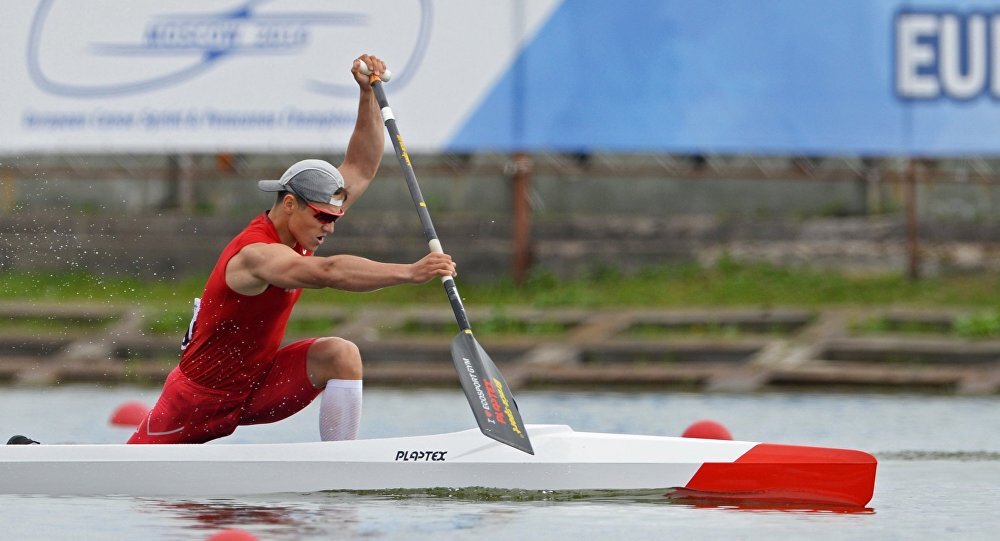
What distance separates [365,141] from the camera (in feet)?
31.2

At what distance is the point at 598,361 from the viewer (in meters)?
15.8

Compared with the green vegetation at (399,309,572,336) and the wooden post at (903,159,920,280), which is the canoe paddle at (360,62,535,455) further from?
the wooden post at (903,159,920,280)

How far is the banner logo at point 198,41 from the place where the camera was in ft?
58.0

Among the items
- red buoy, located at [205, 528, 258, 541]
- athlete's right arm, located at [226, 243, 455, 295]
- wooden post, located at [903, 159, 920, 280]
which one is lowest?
red buoy, located at [205, 528, 258, 541]

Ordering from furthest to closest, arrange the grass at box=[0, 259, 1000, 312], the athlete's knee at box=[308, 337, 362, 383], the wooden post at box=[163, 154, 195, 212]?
the wooden post at box=[163, 154, 195, 212] < the grass at box=[0, 259, 1000, 312] < the athlete's knee at box=[308, 337, 362, 383]

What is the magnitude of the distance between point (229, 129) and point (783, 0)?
5728 mm

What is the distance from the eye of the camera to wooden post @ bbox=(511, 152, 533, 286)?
1778cm

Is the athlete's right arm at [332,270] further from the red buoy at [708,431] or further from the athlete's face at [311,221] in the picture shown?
the red buoy at [708,431]

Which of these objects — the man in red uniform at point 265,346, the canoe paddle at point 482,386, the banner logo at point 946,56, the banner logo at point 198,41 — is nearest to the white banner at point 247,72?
the banner logo at point 198,41

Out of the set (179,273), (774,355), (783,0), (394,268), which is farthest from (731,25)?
(394,268)

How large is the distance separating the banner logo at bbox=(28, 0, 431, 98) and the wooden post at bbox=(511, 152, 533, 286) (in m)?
1.47

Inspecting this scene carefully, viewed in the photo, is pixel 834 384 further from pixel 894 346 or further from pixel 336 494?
pixel 336 494

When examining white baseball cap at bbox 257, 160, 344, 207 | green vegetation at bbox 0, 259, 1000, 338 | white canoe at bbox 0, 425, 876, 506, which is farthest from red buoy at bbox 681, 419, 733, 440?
green vegetation at bbox 0, 259, 1000, 338

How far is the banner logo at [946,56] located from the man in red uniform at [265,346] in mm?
9920
